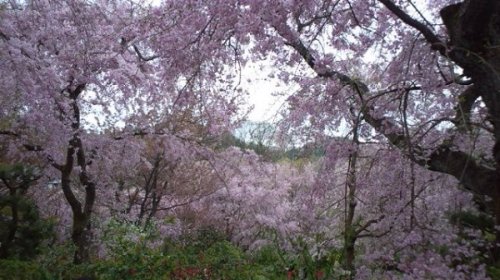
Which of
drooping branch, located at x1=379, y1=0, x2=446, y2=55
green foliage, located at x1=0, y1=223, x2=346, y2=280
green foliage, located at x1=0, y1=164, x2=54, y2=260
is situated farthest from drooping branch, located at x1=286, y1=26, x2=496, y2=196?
green foliage, located at x1=0, y1=164, x2=54, y2=260

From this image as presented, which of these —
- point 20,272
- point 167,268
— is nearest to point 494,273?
point 167,268

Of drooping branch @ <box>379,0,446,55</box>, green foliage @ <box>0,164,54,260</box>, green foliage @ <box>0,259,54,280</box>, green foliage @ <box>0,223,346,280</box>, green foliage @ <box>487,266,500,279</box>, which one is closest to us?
drooping branch @ <box>379,0,446,55</box>

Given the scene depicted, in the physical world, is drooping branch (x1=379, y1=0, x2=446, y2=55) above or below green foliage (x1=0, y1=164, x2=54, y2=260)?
above

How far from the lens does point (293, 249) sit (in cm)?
678

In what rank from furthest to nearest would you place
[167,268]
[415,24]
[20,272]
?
[167,268] → [20,272] → [415,24]

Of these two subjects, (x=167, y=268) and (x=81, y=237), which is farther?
(x=81, y=237)

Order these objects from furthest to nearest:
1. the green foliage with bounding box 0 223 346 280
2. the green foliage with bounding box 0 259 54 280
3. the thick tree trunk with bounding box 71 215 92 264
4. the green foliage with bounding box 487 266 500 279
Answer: the thick tree trunk with bounding box 71 215 92 264 < the green foliage with bounding box 0 223 346 280 < the green foliage with bounding box 0 259 54 280 < the green foliage with bounding box 487 266 500 279

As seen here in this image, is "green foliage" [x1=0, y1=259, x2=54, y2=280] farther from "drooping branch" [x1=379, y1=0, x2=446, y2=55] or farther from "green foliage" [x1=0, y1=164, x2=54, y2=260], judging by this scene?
"drooping branch" [x1=379, y1=0, x2=446, y2=55]

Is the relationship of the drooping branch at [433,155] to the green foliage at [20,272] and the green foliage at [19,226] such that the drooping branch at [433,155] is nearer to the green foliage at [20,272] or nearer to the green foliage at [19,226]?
the green foliage at [20,272]

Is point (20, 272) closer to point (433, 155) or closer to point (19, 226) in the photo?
point (19, 226)

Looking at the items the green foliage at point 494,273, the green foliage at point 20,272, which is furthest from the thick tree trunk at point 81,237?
the green foliage at point 494,273

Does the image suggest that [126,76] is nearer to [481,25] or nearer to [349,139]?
[349,139]

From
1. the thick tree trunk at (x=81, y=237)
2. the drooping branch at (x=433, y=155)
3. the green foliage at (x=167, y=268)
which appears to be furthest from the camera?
the thick tree trunk at (x=81, y=237)

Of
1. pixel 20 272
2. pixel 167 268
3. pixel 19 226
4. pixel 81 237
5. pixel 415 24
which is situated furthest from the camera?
pixel 81 237
